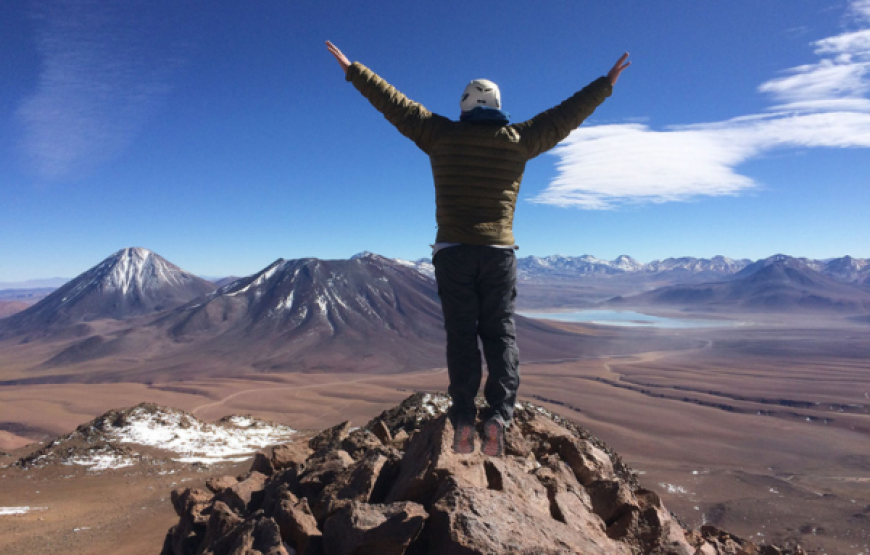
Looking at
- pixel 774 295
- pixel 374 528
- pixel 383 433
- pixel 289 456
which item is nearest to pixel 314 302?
pixel 289 456

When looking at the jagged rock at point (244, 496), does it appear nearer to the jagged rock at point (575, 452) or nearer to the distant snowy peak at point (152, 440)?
the jagged rock at point (575, 452)

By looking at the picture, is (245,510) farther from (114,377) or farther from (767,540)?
(114,377)

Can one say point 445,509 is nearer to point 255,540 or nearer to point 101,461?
point 255,540

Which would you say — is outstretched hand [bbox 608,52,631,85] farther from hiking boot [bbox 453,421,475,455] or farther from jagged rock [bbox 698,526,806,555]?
jagged rock [bbox 698,526,806,555]

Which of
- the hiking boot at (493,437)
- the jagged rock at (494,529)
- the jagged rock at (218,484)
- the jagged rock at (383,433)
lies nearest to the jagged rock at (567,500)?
the jagged rock at (494,529)

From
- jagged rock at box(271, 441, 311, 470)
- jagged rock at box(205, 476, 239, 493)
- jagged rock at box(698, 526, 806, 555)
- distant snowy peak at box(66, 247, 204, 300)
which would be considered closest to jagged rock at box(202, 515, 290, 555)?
jagged rock at box(271, 441, 311, 470)

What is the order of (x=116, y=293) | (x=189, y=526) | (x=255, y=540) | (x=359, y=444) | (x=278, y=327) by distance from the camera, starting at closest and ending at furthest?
(x=255, y=540)
(x=189, y=526)
(x=359, y=444)
(x=278, y=327)
(x=116, y=293)
